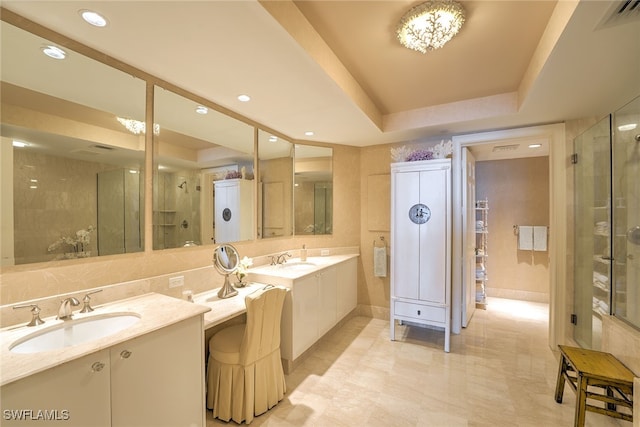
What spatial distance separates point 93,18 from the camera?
4.29 feet

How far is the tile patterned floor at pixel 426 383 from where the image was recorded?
184cm

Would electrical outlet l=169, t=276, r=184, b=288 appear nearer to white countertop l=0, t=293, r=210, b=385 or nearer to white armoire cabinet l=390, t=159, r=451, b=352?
white countertop l=0, t=293, r=210, b=385

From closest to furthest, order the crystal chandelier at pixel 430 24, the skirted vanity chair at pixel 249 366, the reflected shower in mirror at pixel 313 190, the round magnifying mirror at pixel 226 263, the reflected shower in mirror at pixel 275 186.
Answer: the crystal chandelier at pixel 430 24
the skirted vanity chair at pixel 249 366
the round magnifying mirror at pixel 226 263
the reflected shower in mirror at pixel 275 186
the reflected shower in mirror at pixel 313 190

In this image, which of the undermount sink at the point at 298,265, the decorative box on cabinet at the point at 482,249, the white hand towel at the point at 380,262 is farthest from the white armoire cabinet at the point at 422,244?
the decorative box on cabinet at the point at 482,249

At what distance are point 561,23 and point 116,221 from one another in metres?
2.90

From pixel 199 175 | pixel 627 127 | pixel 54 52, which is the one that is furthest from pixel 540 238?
pixel 54 52

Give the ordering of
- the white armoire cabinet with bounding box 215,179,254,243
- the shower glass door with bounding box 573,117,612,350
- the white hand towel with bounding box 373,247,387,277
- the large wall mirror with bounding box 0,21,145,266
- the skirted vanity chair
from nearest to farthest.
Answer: the large wall mirror with bounding box 0,21,145,266 → the skirted vanity chair → the shower glass door with bounding box 573,117,612,350 → the white armoire cabinet with bounding box 215,179,254,243 → the white hand towel with bounding box 373,247,387,277

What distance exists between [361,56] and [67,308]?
2.48 m

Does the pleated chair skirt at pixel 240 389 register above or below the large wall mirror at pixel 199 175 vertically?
below

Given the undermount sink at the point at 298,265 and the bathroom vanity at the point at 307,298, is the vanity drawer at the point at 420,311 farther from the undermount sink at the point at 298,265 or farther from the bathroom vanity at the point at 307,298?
the undermount sink at the point at 298,265

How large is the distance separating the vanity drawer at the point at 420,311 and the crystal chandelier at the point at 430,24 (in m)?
2.49

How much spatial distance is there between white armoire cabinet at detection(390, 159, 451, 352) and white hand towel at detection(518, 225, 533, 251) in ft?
8.27

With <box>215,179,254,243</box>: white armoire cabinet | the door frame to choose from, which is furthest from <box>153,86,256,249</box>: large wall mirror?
the door frame

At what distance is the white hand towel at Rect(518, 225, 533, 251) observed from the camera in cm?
430
